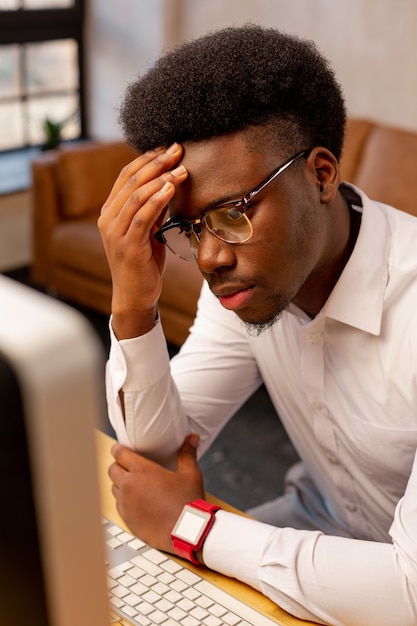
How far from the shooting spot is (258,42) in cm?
123

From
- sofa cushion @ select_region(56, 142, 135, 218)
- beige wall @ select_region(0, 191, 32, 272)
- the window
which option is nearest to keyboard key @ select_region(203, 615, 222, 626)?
sofa cushion @ select_region(56, 142, 135, 218)

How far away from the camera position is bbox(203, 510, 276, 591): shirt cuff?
114cm

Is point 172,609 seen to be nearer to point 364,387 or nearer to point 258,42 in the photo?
point 364,387

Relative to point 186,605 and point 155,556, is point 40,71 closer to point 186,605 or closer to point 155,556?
point 155,556

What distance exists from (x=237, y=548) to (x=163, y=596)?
12cm

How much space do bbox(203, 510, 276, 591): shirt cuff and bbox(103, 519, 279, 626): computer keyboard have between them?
0.03 meters

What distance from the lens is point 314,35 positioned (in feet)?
13.5

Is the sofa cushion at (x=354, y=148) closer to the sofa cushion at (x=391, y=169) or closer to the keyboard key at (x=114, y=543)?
the sofa cushion at (x=391, y=169)

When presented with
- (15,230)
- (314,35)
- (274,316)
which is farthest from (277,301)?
(15,230)

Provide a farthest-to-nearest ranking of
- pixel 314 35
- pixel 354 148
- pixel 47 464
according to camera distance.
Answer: pixel 314 35 < pixel 354 148 < pixel 47 464

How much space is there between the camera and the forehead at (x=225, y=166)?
1179 mm

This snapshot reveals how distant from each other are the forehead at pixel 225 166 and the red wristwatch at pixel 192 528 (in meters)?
0.43

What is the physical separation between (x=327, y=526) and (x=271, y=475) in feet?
4.01

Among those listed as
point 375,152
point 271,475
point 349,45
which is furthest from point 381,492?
point 349,45
